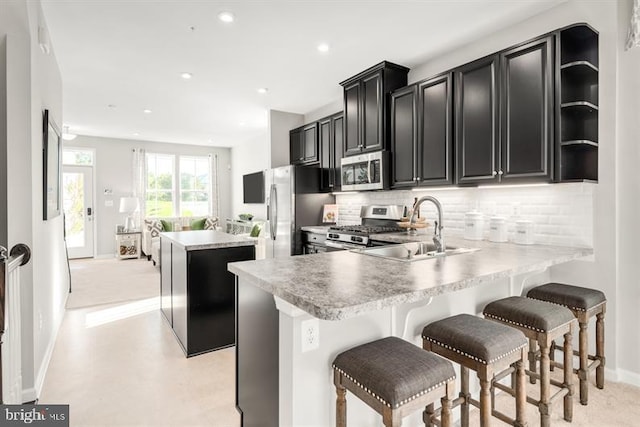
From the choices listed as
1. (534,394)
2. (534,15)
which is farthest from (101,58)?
(534,394)

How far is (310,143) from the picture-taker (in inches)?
200

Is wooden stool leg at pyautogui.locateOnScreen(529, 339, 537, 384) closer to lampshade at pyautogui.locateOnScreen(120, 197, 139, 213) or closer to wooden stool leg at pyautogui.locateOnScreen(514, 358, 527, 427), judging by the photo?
wooden stool leg at pyautogui.locateOnScreen(514, 358, 527, 427)

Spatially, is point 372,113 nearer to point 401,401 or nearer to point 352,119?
point 352,119

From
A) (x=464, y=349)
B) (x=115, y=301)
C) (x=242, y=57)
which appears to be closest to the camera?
(x=464, y=349)

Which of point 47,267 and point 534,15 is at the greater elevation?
point 534,15

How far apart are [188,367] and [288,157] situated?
3721mm

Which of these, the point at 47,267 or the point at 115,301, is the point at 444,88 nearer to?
the point at 47,267

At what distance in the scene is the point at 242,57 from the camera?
3.49 metres

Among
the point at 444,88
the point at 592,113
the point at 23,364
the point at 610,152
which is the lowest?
the point at 23,364

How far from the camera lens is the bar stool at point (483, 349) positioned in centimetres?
141

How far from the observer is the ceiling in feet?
8.59

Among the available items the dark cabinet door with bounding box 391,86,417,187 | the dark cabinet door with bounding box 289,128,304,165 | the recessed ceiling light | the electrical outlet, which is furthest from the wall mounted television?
the electrical outlet

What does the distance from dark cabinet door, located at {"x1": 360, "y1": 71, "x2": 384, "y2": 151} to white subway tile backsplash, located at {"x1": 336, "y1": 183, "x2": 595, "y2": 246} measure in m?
0.77

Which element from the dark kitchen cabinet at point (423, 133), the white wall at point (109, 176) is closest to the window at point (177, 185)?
the white wall at point (109, 176)
